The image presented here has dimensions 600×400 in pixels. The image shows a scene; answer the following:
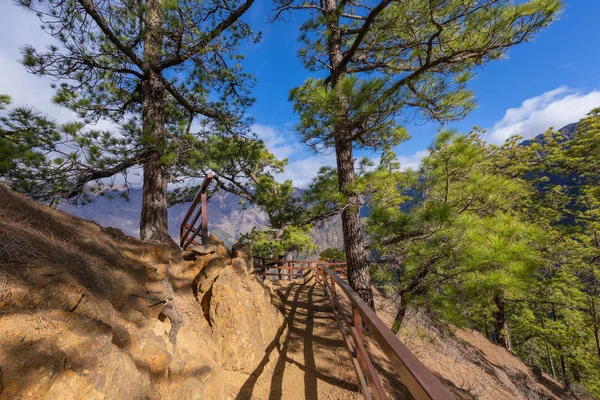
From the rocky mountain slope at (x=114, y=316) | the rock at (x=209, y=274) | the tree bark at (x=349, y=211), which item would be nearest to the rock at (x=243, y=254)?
the rocky mountain slope at (x=114, y=316)

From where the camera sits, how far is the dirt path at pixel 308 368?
2912 millimetres

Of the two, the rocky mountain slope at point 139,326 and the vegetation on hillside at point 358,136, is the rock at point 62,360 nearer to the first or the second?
the rocky mountain slope at point 139,326

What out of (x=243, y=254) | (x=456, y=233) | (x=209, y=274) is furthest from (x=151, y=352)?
(x=456, y=233)

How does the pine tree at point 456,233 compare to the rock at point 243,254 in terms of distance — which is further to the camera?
the rock at point 243,254

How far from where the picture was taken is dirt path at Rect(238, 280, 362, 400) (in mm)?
2912

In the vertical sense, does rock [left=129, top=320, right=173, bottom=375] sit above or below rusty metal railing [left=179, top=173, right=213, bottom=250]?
below

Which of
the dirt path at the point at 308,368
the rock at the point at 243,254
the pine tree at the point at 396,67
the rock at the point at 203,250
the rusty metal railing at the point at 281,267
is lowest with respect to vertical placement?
the dirt path at the point at 308,368

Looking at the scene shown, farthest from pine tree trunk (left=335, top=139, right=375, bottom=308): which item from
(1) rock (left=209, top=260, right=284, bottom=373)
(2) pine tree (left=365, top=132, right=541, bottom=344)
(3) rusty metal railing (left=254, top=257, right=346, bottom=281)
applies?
(3) rusty metal railing (left=254, top=257, right=346, bottom=281)

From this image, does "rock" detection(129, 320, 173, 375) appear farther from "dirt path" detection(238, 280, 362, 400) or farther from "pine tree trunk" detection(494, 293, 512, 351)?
"pine tree trunk" detection(494, 293, 512, 351)

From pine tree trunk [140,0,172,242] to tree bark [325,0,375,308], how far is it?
363cm

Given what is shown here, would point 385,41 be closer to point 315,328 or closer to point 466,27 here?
point 466,27

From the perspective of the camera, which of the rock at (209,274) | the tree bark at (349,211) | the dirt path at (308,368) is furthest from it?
the tree bark at (349,211)

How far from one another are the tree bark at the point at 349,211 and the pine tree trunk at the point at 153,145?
11.9 feet

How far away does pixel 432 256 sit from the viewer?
4.06 m
